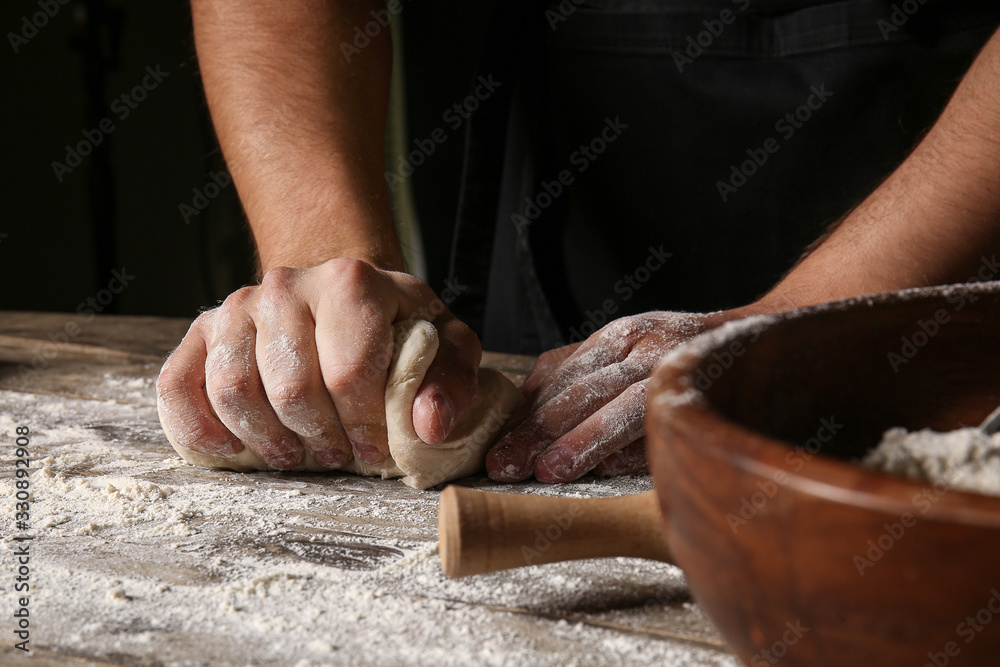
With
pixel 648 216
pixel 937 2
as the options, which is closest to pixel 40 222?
pixel 648 216

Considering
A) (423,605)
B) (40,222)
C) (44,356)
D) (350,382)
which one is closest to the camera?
(423,605)

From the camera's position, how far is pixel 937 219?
971 millimetres

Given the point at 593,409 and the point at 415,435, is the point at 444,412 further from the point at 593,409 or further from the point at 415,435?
the point at 593,409

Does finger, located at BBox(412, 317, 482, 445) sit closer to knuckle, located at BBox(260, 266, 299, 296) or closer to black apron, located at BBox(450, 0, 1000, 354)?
knuckle, located at BBox(260, 266, 299, 296)

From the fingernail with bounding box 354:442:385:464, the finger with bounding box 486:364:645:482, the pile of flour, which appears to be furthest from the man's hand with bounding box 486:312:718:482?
the pile of flour

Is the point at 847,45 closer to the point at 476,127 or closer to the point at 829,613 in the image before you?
the point at 476,127

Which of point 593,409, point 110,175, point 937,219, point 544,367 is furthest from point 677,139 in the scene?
point 110,175

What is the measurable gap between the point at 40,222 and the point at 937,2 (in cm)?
301

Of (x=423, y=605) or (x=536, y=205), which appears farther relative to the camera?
(x=536, y=205)

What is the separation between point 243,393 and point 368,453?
0.14m

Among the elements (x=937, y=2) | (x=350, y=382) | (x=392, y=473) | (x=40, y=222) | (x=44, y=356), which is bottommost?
(x=40, y=222)

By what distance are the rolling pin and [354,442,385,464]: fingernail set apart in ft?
0.93

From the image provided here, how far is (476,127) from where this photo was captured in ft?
4.82

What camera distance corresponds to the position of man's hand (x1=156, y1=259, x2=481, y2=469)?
765mm
